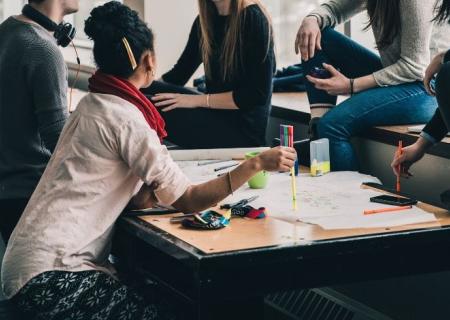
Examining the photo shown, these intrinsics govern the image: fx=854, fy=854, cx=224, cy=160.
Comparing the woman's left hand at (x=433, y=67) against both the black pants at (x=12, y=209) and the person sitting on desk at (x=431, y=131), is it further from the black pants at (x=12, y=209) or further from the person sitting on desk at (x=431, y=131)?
the black pants at (x=12, y=209)

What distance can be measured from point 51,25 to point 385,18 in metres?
0.99

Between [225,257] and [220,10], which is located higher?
[220,10]

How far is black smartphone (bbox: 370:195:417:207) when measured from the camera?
79.9 inches

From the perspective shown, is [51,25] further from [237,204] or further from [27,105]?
[237,204]

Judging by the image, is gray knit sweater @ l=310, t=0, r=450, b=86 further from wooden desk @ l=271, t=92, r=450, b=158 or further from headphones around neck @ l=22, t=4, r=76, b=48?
headphones around neck @ l=22, t=4, r=76, b=48

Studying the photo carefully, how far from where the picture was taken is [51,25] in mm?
2488

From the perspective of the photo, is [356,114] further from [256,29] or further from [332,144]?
[256,29]

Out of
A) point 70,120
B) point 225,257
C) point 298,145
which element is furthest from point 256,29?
point 225,257

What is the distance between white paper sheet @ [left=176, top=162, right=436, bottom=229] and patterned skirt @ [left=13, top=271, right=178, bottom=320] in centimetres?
38

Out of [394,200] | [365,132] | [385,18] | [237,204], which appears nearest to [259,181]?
[237,204]

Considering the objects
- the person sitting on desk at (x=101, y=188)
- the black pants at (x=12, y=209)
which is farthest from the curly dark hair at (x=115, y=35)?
the black pants at (x=12, y=209)

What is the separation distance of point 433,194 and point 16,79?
4.05 feet

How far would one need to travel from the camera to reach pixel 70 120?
1971 millimetres

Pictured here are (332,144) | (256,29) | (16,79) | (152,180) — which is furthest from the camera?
(256,29)
